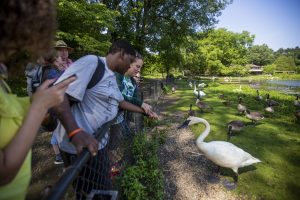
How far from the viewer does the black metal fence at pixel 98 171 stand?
3.80 feet

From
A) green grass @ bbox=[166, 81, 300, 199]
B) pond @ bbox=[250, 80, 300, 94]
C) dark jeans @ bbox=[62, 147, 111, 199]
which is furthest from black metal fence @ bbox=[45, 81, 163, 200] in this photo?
pond @ bbox=[250, 80, 300, 94]

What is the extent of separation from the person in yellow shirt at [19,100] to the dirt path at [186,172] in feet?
13.4

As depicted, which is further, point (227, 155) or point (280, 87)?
point (280, 87)

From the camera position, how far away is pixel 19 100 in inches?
52.9

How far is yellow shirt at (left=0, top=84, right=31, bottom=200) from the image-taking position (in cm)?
111

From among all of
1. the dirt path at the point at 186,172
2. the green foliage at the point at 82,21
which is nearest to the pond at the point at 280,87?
the green foliage at the point at 82,21

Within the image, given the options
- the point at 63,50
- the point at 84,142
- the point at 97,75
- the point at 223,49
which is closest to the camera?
the point at 84,142

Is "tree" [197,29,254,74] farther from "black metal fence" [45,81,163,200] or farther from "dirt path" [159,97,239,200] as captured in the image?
"black metal fence" [45,81,163,200]

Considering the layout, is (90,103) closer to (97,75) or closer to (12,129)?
(97,75)

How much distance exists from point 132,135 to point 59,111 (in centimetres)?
301

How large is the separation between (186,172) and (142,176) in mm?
2094

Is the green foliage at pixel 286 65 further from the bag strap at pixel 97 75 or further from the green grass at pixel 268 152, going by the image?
the bag strap at pixel 97 75

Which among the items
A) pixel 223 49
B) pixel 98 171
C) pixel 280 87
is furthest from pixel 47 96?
pixel 223 49

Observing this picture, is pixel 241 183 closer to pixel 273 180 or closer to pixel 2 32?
pixel 273 180
